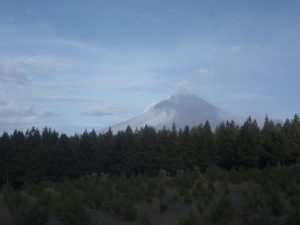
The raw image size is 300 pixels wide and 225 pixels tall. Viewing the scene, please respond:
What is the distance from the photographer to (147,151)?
192ft

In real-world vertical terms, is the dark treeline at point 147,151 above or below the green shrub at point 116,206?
above

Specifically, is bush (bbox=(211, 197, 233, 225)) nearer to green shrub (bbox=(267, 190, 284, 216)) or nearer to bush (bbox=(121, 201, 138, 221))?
green shrub (bbox=(267, 190, 284, 216))

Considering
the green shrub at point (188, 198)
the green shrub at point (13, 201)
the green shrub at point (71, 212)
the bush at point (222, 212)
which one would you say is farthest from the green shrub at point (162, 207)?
the green shrub at point (13, 201)

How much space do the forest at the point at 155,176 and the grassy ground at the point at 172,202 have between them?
0.04 meters

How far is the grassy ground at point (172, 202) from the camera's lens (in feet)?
62.6

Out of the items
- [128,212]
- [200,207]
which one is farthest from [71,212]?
[200,207]

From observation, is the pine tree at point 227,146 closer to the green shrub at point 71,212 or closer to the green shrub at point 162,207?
the green shrub at point 162,207

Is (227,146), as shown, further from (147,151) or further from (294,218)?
(294,218)

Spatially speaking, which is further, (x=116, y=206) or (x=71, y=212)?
(x=116, y=206)

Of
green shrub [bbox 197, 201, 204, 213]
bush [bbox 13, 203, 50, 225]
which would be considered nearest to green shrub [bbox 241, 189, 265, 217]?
green shrub [bbox 197, 201, 204, 213]

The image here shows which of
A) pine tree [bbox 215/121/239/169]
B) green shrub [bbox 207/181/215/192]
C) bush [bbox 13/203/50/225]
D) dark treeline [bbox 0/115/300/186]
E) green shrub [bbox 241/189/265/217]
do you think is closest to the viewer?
bush [bbox 13/203/50/225]

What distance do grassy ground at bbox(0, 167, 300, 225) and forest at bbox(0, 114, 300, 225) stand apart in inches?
1.7

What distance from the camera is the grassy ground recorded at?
19094 millimetres

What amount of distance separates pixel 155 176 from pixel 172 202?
1914cm
